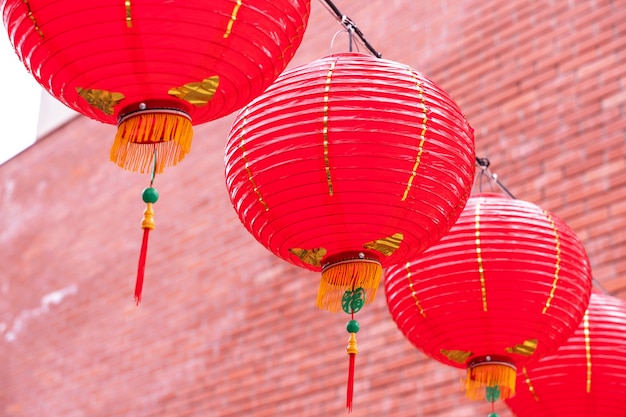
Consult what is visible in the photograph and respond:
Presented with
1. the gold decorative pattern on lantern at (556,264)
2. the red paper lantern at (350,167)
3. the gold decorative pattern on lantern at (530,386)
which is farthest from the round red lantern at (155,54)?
the gold decorative pattern on lantern at (530,386)

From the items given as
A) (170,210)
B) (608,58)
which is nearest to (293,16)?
(608,58)

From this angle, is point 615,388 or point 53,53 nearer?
point 53,53

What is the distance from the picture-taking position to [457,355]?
7.35 feet

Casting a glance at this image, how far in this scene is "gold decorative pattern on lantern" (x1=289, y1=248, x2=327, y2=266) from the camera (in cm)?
185

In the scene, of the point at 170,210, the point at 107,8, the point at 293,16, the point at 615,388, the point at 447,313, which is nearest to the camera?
the point at 107,8

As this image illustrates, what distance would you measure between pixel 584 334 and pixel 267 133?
3.60ft

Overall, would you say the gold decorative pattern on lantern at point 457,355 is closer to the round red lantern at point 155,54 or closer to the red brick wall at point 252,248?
the round red lantern at point 155,54

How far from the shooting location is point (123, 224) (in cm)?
532

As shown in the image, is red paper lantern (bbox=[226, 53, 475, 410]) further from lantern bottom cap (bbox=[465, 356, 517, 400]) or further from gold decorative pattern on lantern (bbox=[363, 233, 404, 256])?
lantern bottom cap (bbox=[465, 356, 517, 400])

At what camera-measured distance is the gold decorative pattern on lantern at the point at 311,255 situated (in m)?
1.85

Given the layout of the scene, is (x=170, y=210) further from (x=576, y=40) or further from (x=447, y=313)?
(x=447, y=313)

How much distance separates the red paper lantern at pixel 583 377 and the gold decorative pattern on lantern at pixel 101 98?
1.30 m

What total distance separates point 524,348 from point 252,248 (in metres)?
2.55

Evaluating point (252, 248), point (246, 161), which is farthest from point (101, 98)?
point (252, 248)
